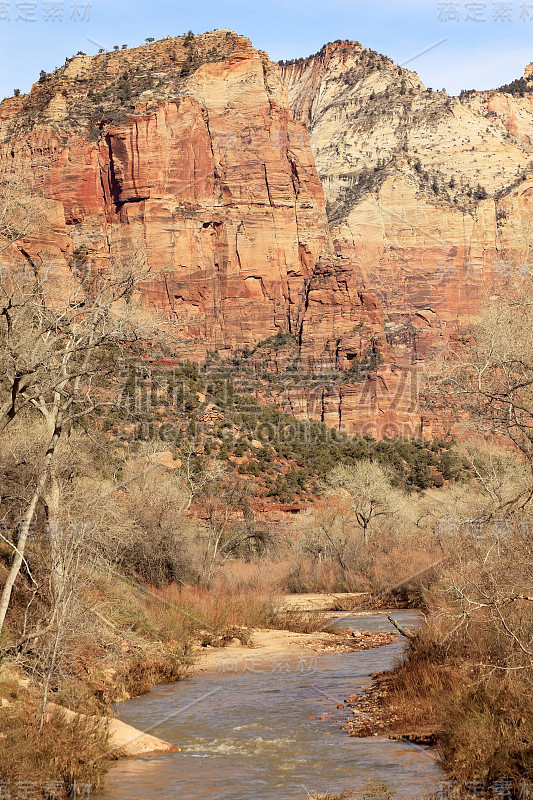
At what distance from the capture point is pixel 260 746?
11.8 m

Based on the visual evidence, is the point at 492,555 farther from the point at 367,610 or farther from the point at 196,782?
the point at 367,610

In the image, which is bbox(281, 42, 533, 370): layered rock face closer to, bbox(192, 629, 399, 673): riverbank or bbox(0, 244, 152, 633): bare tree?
bbox(192, 629, 399, 673): riverbank

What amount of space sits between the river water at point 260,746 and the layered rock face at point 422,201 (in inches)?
A: 4201

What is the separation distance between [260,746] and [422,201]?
420 ft

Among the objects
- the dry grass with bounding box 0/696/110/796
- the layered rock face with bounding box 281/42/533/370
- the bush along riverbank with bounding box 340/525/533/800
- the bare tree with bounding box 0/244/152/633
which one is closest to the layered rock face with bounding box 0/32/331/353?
the layered rock face with bounding box 281/42/533/370

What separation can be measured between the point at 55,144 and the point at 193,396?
57.6 m

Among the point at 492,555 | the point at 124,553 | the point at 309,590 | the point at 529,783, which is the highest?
the point at 492,555

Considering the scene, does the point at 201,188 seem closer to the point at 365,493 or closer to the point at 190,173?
the point at 190,173

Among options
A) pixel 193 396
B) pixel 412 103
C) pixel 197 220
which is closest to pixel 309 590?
pixel 193 396

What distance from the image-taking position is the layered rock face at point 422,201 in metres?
130

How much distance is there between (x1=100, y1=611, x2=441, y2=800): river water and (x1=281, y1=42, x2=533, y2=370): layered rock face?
350 ft

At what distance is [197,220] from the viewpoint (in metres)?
99.6

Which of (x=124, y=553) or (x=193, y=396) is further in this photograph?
(x=193, y=396)

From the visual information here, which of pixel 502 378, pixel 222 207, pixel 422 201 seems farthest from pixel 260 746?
pixel 422 201
